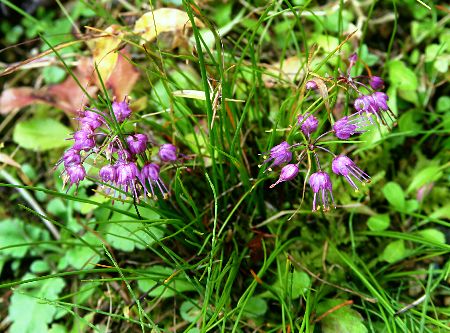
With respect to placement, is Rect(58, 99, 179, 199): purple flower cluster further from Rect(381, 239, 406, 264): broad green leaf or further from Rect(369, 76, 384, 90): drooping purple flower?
Rect(381, 239, 406, 264): broad green leaf

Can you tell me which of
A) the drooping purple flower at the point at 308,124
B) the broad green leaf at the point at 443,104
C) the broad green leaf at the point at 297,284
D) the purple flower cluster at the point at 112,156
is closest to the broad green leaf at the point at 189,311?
the broad green leaf at the point at 297,284

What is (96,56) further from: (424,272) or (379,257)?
(424,272)

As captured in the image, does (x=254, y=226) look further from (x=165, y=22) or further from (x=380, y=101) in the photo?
(x=165, y=22)

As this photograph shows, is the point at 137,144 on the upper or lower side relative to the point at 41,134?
upper

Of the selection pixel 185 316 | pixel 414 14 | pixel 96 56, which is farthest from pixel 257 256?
pixel 414 14

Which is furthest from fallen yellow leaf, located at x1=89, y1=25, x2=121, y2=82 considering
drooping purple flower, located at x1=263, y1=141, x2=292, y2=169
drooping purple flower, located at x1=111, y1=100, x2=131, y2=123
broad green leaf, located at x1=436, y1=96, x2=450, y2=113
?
broad green leaf, located at x1=436, y1=96, x2=450, y2=113

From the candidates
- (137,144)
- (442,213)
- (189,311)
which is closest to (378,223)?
(442,213)

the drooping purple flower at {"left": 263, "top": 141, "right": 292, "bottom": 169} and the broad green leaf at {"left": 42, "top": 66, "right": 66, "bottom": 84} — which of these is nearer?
the drooping purple flower at {"left": 263, "top": 141, "right": 292, "bottom": 169}
